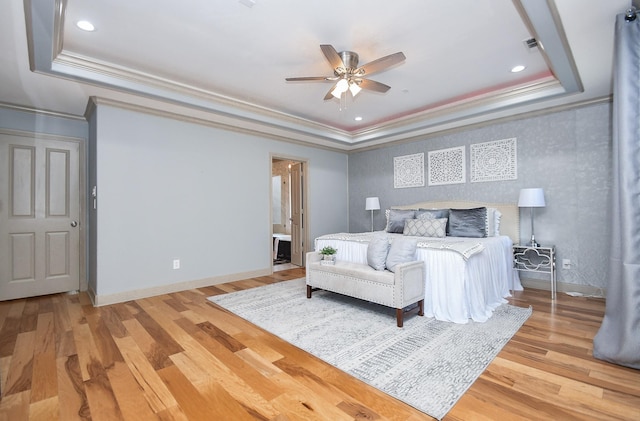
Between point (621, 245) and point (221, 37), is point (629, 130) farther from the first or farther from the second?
point (221, 37)

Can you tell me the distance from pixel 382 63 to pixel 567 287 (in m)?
3.72

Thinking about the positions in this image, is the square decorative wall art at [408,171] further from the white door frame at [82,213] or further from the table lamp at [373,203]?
the white door frame at [82,213]

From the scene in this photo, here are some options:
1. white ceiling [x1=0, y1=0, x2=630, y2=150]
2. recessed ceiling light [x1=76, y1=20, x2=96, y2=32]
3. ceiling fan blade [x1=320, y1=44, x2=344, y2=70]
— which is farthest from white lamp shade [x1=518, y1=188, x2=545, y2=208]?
recessed ceiling light [x1=76, y1=20, x2=96, y2=32]

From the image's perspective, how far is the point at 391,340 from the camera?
2543 mm

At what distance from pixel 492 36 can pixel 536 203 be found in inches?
85.1

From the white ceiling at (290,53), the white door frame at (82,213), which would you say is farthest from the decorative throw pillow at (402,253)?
the white door frame at (82,213)

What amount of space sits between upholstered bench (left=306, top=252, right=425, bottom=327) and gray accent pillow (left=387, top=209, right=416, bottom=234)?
165 cm

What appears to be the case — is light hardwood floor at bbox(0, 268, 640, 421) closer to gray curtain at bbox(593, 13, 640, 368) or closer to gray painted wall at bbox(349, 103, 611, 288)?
gray curtain at bbox(593, 13, 640, 368)

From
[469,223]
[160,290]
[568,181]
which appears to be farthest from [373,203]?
[160,290]

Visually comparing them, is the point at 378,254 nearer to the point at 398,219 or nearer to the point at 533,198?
the point at 398,219

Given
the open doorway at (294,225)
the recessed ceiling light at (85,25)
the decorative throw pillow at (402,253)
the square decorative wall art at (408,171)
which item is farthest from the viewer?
the open doorway at (294,225)

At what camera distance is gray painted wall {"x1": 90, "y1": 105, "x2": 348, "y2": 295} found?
3.66 metres

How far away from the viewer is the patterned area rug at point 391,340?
1905mm

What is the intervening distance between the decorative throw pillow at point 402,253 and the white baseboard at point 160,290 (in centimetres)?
266
